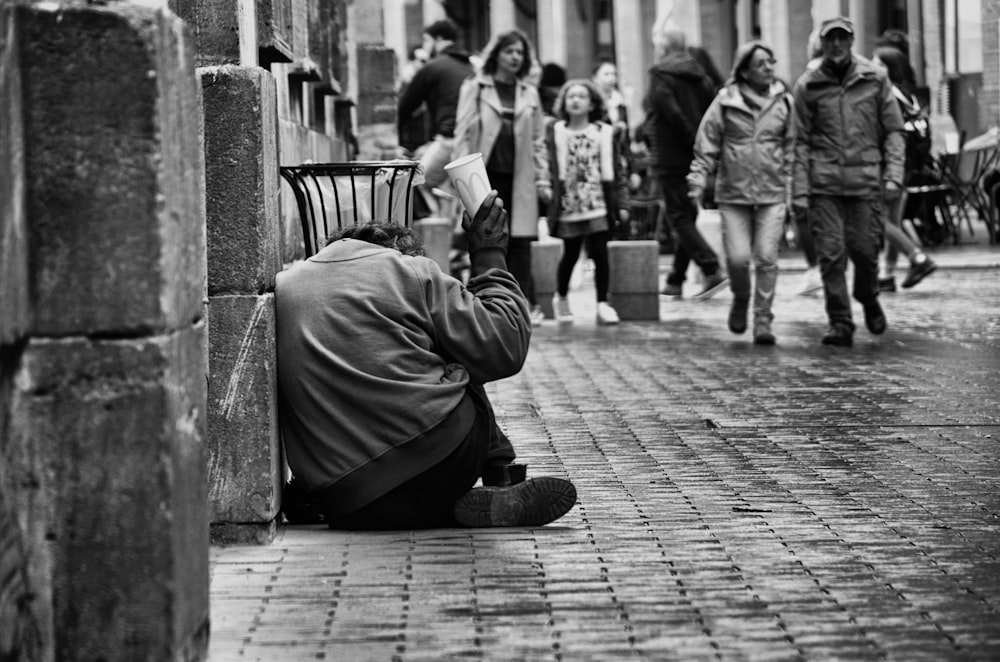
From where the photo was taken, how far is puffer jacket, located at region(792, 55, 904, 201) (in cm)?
1164

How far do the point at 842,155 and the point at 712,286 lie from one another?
16.1 ft

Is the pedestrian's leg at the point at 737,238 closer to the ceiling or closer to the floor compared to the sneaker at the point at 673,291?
closer to the ceiling

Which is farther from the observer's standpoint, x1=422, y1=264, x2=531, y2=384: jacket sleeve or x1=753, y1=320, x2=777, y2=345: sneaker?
x1=753, y1=320, x2=777, y2=345: sneaker

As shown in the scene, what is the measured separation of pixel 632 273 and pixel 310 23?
140 inches

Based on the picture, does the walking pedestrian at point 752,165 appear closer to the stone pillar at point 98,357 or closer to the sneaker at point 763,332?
the sneaker at point 763,332

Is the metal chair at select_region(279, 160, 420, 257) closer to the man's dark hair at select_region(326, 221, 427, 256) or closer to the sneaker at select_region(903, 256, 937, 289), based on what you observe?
the man's dark hair at select_region(326, 221, 427, 256)

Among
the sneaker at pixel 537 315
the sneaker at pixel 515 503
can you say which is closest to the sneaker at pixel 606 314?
the sneaker at pixel 537 315

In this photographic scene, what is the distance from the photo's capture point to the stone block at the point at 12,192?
3.90 meters

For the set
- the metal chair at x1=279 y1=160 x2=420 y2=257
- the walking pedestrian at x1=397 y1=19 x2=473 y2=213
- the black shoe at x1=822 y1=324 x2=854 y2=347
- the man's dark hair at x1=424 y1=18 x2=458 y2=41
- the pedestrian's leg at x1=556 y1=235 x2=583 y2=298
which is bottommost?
the black shoe at x1=822 y1=324 x2=854 y2=347

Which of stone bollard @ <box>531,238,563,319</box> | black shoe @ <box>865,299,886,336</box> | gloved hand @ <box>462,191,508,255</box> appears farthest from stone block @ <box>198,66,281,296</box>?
stone bollard @ <box>531,238,563,319</box>

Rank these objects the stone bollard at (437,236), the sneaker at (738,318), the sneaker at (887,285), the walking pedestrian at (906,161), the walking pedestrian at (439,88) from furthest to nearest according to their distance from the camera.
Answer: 1. the sneaker at (887,285)
2. the stone bollard at (437,236)
3. the walking pedestrian at (906,161)
4. the walking pedestrian at (439,88)
5. the sneaker at (738,318)

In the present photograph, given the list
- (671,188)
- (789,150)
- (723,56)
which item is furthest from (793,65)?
(789,150)

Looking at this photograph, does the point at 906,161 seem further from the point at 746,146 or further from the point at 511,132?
the point at 511,132

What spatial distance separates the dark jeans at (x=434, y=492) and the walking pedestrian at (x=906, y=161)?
8989 mm
